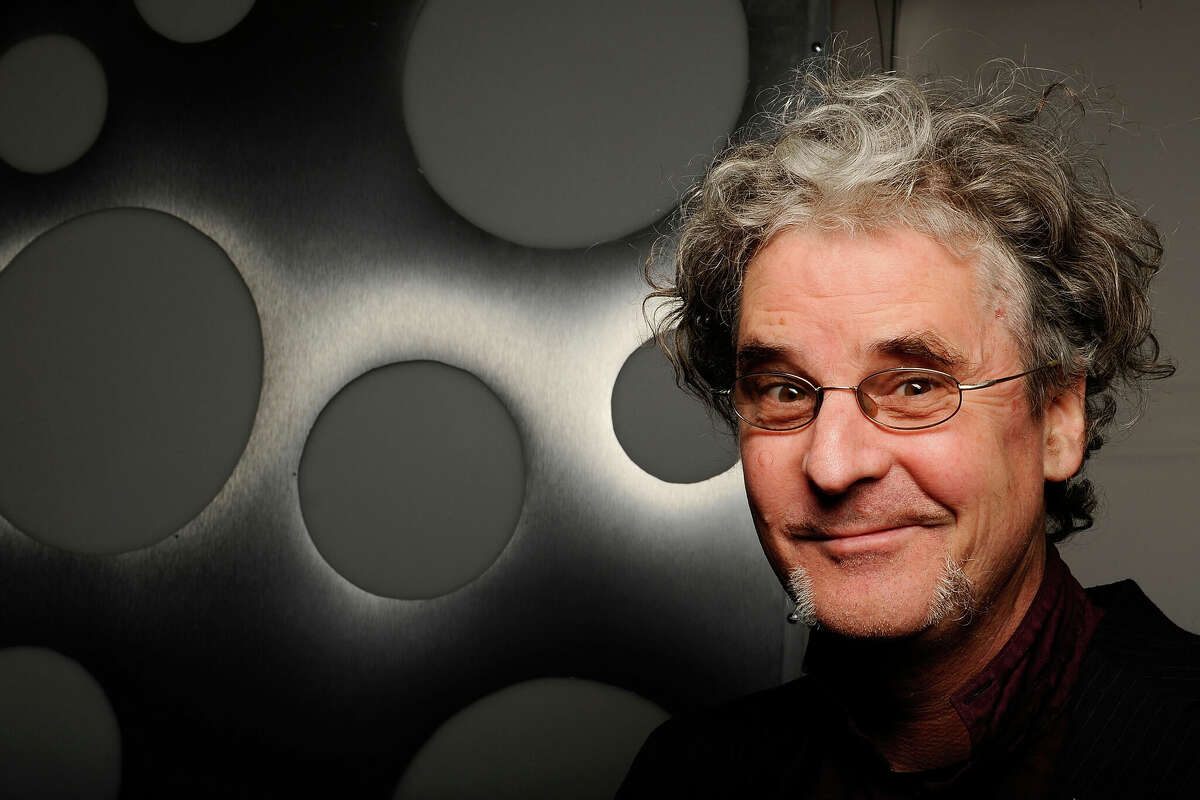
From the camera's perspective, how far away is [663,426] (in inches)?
57.5

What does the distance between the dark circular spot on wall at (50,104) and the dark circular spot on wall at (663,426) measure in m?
0.92

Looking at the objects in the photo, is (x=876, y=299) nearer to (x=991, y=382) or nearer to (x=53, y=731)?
(x=991, y=382)

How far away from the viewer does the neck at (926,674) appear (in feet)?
3.45

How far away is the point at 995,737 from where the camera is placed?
3.27ft

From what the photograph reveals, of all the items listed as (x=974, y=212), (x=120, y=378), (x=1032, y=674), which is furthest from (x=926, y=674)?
(x=120, y=378)

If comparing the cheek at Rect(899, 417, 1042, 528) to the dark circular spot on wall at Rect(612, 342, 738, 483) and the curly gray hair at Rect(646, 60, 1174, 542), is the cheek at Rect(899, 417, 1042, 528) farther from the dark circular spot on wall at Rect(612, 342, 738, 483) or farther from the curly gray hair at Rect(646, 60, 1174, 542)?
the dark circular spot on wall at Rect(612, 342, 738, 483)

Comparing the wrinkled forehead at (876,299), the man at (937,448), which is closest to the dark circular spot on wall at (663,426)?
the man at (937,448)

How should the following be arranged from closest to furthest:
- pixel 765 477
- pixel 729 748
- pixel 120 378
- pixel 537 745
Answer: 1. pixel 765 477
2. pixel 729 748
3. pixel 537 745
4. pixel 120 378

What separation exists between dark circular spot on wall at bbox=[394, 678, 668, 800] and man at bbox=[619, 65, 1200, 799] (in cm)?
23

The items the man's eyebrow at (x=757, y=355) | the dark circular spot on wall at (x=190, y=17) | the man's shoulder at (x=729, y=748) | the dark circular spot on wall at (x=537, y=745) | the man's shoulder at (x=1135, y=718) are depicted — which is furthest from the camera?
the dark circular spot on wall at (x=190, y=17)

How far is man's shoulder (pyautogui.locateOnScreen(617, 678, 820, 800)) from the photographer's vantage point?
122 centimetres

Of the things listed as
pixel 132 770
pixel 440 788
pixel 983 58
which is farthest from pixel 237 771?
pixel 983 58

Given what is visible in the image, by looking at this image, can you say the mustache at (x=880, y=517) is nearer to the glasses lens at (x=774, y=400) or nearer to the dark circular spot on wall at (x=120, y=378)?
the glasses lens at (x=774, y=400)

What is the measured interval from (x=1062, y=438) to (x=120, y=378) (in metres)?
1.30
